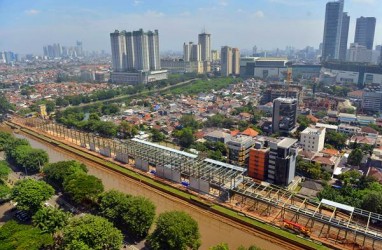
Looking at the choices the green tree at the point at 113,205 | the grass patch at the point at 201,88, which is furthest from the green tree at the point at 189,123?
the grass patch at the point at 201,88

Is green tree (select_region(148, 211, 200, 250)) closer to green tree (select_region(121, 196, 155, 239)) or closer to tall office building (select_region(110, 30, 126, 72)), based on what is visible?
green tree (select_region(121, 196, 155, 239))

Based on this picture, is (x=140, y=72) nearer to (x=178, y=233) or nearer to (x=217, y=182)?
(x=217, y=182)

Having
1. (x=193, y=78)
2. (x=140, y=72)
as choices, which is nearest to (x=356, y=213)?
(x=140, y=72)

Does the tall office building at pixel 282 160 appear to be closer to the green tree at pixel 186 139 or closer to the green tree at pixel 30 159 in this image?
the green tree at pixel 186 139

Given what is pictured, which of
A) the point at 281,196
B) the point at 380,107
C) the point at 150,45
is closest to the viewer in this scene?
the point at 281,196

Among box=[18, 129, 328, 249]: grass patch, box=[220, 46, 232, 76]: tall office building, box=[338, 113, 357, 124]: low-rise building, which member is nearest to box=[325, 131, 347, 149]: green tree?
box=[338, 113, 357, 124]: low-rise building

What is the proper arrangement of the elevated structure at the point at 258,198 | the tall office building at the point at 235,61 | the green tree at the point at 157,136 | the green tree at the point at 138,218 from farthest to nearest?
the tall office building at the point at 235,61 < the green tree at the point at 157,136 < the elevated structure at the point at 258,198 < the green tree at the point at 138,218
